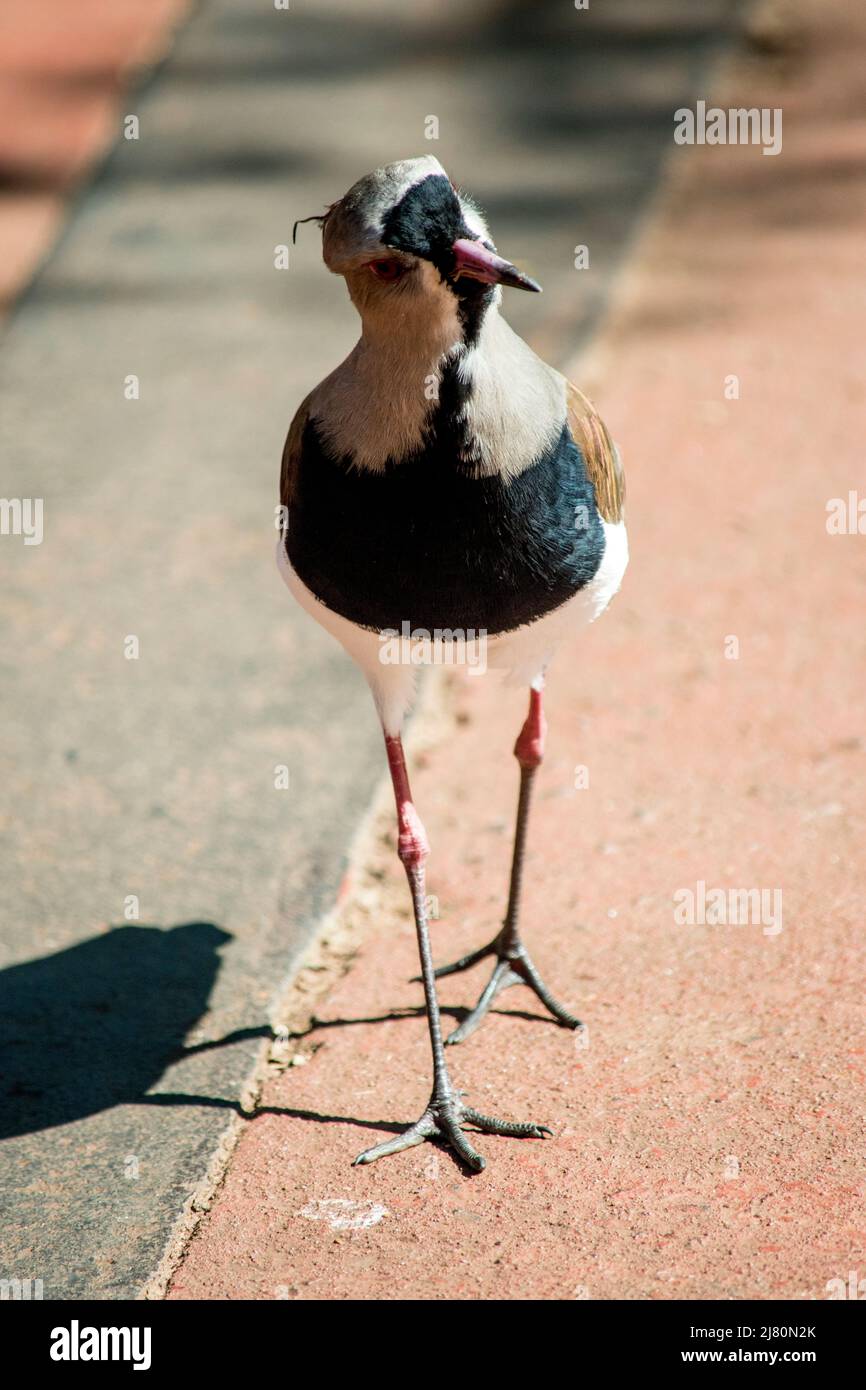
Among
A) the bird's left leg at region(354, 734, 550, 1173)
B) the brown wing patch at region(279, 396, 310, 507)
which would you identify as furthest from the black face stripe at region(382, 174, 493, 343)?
the bird's left leg at region(354, 734, 550, 1173)

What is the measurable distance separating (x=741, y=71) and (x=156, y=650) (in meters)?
6.15

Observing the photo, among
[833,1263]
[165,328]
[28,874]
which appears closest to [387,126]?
[165,328]

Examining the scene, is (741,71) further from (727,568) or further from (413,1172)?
(413,1172)

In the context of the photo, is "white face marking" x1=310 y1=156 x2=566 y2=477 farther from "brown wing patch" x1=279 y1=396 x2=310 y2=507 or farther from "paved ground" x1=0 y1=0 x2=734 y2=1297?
"paved ground" x1=0 y1=0 x2=734 y2=1297

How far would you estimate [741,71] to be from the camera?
9352 millimetres

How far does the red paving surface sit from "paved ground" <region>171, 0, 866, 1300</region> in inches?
143

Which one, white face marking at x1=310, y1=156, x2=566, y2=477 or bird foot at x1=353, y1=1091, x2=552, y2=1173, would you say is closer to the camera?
white face marking at x1=310, y1=156, x2=566, y2=477

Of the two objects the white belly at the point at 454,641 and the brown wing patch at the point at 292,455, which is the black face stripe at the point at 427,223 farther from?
the white belly at the point at 454,641

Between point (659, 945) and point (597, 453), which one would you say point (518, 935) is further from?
point (597, 453)

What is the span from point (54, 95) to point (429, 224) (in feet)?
26.1

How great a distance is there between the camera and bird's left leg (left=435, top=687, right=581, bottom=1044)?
12.3 feet

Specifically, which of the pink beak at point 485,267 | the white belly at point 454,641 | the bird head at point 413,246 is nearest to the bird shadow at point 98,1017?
the white belly at point 454,641

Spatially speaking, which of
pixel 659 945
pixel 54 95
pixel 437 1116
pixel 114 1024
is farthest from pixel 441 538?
pixel 54 95

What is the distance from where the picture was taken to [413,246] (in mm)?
2643
